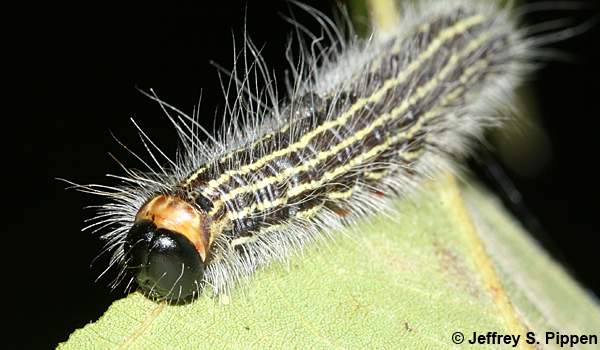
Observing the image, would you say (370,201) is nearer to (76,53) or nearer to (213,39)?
(213,39)

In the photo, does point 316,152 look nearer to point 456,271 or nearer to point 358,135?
point 358,135

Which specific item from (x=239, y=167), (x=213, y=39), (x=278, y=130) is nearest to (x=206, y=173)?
(x=239, y=167)

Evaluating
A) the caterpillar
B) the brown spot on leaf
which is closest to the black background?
the caterpillar

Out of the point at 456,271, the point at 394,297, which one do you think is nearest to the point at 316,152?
the point at 394,297

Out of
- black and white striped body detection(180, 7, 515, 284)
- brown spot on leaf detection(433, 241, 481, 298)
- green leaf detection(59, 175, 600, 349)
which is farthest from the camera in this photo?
brown spot on leaf detection(433, 241, 481, 298)

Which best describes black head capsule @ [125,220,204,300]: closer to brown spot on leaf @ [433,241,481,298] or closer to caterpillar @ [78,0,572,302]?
caterpillar @ [78,0,572,302]

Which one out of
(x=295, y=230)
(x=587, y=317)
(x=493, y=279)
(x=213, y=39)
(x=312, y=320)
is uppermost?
(x=213, y=39)

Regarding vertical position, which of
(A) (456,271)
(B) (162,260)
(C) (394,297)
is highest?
(B) (162,260)
